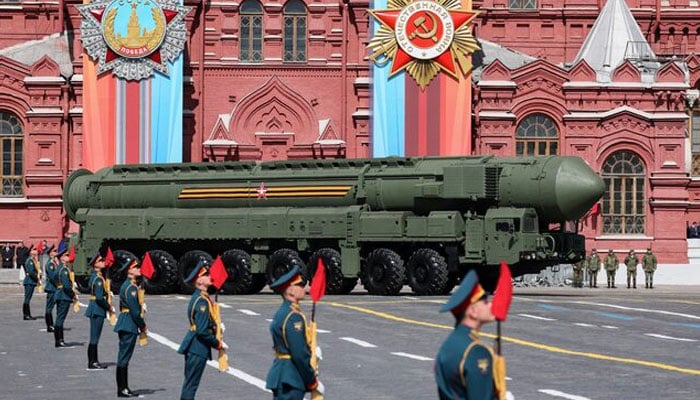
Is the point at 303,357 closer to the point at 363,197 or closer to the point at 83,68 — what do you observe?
the point at 363,197

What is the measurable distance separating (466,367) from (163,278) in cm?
3685

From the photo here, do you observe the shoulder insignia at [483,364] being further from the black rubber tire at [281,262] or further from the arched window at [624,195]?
the arched window at [624,195]

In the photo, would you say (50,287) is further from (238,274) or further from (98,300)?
(238,274)

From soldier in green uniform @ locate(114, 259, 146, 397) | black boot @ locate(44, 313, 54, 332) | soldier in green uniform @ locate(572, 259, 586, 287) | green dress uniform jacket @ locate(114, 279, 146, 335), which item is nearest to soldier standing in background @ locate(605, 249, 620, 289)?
soldier in green uniform @ locate(572, 259, 586, 287)

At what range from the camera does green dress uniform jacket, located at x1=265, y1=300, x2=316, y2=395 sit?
15.8 meters

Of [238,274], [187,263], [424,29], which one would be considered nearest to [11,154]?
[424,29]

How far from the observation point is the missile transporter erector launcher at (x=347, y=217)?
142 ft

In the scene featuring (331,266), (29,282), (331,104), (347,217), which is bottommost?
(29,282)

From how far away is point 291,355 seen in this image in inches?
625

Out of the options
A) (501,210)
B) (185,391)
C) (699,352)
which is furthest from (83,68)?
(185,391)

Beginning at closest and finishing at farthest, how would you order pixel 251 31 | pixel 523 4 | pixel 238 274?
pixel 238 274, pixel 251 31, pixel 523 4

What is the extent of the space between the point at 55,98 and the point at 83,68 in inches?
80.2

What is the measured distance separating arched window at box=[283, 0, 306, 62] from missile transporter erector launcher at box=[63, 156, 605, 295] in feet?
60.0

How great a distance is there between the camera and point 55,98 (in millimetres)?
65750
